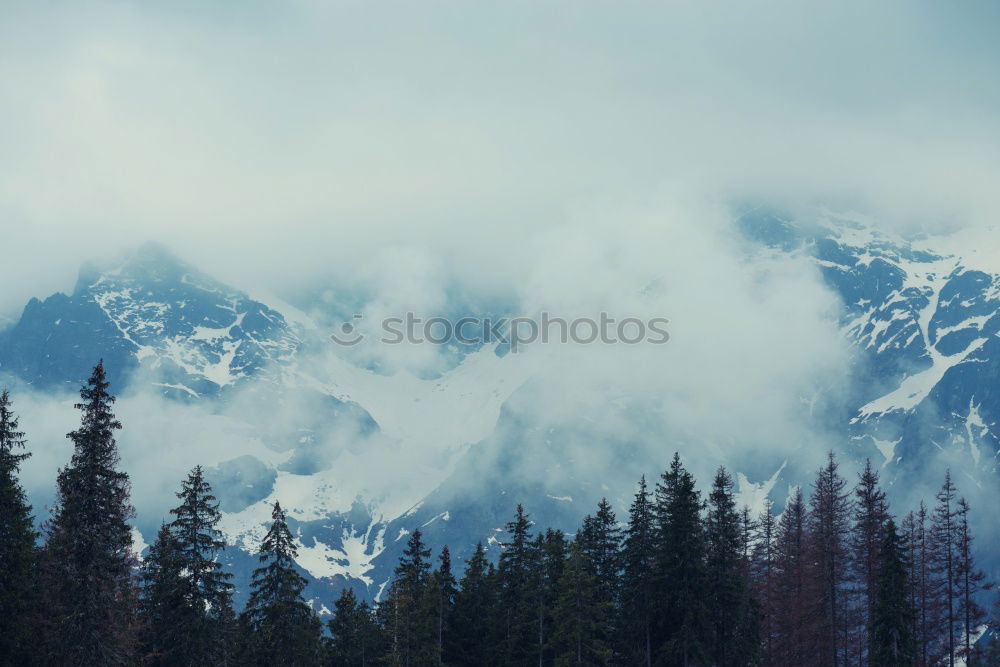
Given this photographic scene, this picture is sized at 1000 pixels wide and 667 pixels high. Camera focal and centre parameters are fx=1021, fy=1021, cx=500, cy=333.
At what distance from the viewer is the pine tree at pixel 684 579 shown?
6475 centimetres

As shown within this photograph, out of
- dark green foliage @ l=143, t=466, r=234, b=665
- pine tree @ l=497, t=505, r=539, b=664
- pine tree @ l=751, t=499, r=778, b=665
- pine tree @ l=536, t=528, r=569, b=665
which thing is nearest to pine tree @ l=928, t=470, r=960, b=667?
pine tree @ l=751, t=499, r=778, b=665

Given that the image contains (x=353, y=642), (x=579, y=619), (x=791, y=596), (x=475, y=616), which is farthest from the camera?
(x=353, y=642)

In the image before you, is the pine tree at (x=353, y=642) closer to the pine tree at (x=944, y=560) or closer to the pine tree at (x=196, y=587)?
the pine tree at (x=196, y=587)

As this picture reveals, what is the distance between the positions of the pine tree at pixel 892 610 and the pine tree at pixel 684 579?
10407 mm

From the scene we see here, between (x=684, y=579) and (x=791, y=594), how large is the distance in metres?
18.3

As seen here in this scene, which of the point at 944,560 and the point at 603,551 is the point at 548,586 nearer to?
the point at 603,551

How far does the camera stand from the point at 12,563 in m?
50.9

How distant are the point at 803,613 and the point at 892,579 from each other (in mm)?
15179

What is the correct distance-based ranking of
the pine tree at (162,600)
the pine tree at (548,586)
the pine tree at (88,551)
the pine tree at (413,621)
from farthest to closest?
the pine tree at (413,621) → the pine tree at (548,586) → the pine tree at (162,600) → the pine tree at (88,551)

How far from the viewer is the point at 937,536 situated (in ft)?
236

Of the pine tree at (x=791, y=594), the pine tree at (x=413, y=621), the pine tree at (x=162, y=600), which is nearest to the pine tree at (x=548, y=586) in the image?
the pine tree at (x=413, y=621)

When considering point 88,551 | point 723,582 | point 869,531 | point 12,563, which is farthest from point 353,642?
point 869,531

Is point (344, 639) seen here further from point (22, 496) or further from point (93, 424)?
point (93, 424)

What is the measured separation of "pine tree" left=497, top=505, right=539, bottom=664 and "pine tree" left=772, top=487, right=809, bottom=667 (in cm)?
1978
